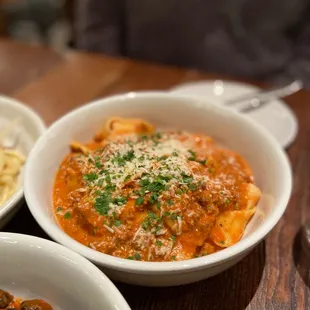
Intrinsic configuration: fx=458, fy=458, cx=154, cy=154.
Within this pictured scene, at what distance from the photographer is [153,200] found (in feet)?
3.34

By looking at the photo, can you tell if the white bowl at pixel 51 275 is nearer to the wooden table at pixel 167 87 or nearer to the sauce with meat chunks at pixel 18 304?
the sauce with meat chunks at pixel 18 304

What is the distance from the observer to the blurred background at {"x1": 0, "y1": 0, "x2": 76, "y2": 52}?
3857 mm

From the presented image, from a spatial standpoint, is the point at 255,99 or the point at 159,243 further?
the point at 255,99

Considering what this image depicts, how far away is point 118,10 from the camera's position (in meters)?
2.64

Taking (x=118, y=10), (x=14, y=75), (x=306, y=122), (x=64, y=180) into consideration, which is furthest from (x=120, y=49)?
(x=64, y=180)

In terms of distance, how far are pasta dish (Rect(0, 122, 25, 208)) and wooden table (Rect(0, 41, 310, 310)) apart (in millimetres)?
79

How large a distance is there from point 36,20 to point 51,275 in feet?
11.7

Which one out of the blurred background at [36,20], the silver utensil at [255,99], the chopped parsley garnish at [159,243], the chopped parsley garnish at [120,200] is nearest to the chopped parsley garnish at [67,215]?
the chopped parsley garnish at [120,200]

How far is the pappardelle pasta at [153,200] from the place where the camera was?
999 mm

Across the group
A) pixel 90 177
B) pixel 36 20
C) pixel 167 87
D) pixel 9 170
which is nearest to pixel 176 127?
pixel 90 177

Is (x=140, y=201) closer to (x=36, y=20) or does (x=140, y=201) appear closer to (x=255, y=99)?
(x=255, y=99)

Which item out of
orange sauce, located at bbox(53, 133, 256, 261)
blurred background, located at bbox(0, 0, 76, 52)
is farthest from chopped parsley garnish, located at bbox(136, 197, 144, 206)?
blurred background, located at bbox(0, 0, 76, 52)

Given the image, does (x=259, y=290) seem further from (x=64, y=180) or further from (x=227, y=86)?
(x=227, y=86)

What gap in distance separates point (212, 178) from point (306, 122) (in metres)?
0.80
